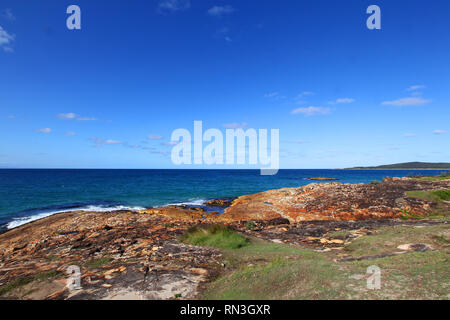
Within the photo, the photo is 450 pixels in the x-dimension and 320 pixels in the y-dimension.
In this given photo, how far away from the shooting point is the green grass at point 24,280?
6.46 meters

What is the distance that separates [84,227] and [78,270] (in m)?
10.4

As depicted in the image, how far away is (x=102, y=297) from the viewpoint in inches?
216

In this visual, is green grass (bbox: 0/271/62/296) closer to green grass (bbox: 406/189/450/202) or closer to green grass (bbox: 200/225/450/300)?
green grass (bbox: 200/225/450/300)

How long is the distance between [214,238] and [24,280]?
22.9 ft

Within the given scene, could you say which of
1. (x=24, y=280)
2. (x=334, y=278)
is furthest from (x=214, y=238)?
(x=24, y=280)

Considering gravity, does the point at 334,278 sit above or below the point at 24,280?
above

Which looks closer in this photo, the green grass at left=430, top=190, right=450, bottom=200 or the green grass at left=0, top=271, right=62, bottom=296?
the green grass at left=0, top=271, right=62, bottom=296

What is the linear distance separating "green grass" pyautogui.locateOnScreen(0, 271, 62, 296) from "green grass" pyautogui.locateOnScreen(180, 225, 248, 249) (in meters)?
5.08

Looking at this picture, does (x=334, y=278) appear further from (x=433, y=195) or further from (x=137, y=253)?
(x=433, y=195)

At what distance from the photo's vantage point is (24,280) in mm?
6871

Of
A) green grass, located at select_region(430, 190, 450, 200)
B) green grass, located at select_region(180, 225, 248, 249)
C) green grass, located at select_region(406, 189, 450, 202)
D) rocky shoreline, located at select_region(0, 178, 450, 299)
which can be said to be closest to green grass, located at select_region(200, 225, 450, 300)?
rocky shoreline, located at select_region(0, 178, 450, 299)

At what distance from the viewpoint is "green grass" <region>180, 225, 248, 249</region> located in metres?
9.91
